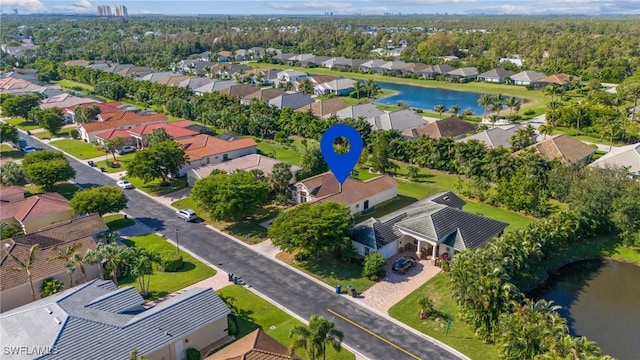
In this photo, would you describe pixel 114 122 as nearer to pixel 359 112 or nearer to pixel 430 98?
pixel 359 112

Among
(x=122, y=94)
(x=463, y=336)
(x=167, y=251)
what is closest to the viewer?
(x=463, y=336)

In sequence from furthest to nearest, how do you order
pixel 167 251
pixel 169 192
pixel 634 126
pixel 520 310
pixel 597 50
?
1. pixel 597 50
2. pixel 634 126
3. pixel 169 192
4. pixel 167 251
5. pixel 520 310

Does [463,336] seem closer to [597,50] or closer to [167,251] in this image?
[167,251]

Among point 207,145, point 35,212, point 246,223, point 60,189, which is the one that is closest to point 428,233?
point 246,223

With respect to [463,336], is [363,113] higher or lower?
higher

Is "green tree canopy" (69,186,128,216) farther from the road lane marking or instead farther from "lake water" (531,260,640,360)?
"lake water" (531,260,640,360)

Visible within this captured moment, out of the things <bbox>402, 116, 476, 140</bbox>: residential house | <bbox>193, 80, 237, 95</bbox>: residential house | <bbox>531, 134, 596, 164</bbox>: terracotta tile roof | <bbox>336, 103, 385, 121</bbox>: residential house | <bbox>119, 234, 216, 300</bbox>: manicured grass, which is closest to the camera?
<bbox>119, 234, 216, 300</bbox>: manicured grass

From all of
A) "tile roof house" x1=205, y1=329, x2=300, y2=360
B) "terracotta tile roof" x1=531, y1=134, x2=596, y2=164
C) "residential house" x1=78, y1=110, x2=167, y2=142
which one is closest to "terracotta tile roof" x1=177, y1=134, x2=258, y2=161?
"residential house" x1=78, y1=110, x2=167, y2=142

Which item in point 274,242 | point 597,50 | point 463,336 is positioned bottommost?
point 463,336

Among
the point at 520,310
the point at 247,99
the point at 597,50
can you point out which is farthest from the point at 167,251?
the point at 597,50
